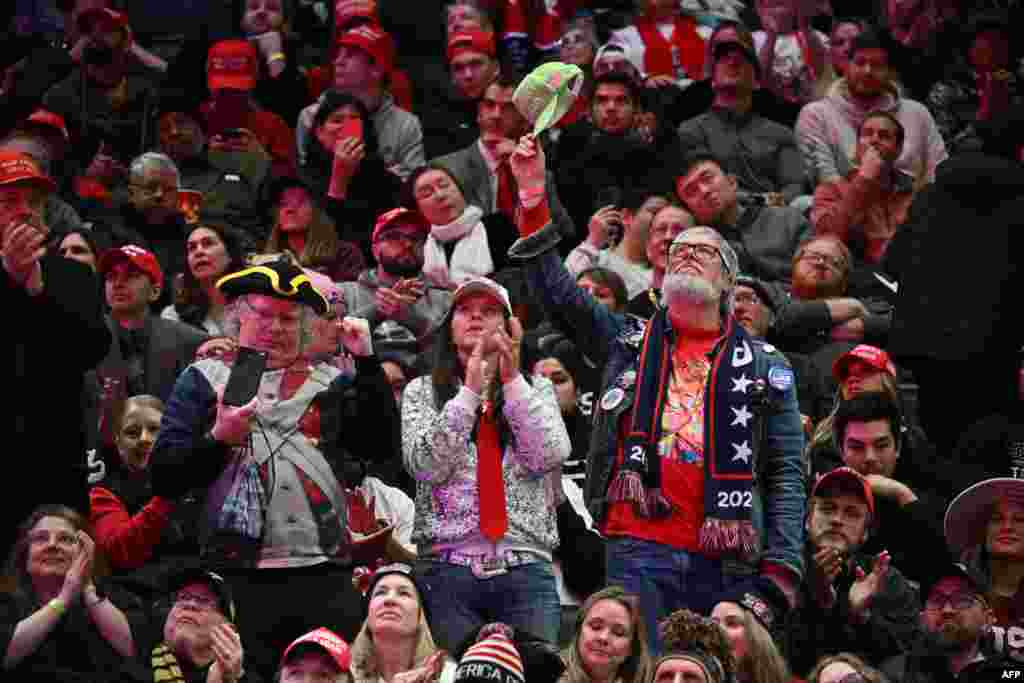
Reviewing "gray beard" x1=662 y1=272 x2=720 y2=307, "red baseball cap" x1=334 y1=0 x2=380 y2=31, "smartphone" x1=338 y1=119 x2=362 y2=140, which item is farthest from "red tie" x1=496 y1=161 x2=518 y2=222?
"gray beard" x1=662 y1=272 x2=720 y2=307

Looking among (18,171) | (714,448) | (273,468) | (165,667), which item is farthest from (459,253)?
(165,667)

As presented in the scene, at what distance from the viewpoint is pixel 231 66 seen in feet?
47.8

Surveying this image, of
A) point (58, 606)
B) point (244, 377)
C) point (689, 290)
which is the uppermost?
point (689, 290)

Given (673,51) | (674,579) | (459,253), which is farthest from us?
(673,51)

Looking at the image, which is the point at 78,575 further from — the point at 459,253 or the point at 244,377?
the point at 459,253

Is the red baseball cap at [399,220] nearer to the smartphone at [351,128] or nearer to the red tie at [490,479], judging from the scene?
the smartphone at [351,128]

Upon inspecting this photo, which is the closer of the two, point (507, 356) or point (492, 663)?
point (492, 663)

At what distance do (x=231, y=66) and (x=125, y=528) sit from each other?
5.30 metres

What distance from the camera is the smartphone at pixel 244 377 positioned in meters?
9.17

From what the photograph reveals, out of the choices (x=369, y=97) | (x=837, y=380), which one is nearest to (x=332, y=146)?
(x=369, y=97)

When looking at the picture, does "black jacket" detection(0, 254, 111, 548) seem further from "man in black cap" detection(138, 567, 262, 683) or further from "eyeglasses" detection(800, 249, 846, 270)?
"eyeglasses" detection(800, 249, 846, 270)

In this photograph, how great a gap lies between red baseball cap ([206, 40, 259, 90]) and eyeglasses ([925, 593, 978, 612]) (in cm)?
616

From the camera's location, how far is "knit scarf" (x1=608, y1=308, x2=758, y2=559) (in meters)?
9.10

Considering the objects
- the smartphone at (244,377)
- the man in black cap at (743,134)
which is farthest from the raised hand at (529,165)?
the man in black cap at (743,134)
